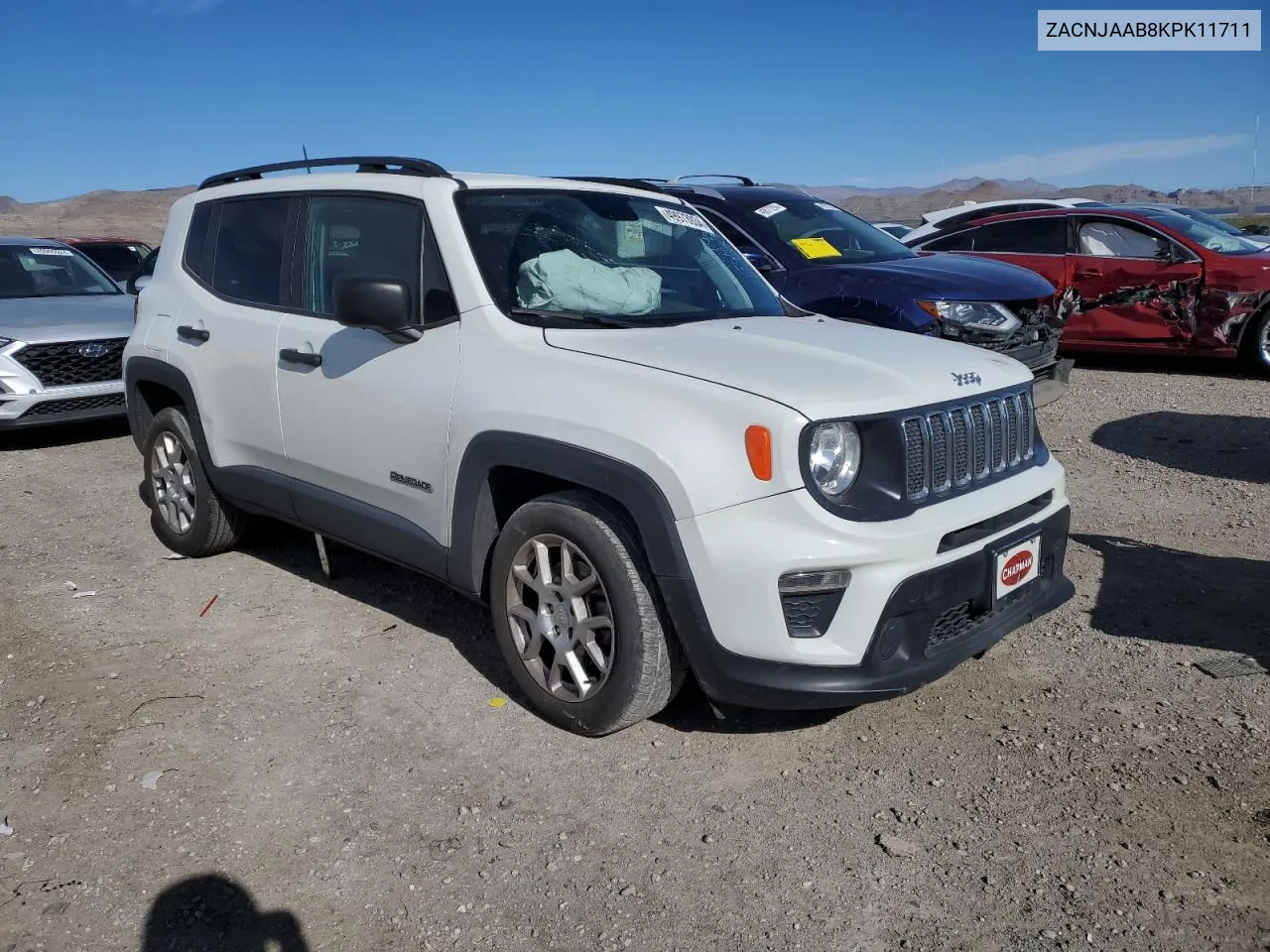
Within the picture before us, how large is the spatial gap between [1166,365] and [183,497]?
8961 mm

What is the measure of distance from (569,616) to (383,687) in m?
1.00

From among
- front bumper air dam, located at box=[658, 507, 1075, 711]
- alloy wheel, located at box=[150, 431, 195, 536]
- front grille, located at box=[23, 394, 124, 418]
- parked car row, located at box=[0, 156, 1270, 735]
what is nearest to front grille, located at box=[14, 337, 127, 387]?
front grille, located at box=[23, 394, 124, 418]

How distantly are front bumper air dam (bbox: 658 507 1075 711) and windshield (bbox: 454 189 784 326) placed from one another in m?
1.25

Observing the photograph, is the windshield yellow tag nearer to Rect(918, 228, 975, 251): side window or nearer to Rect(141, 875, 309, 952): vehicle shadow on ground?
Rect(918, 228, 975, 251): side window

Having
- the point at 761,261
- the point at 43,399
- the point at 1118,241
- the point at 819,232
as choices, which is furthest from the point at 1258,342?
the point at 43,399

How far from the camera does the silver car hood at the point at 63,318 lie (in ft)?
26.9

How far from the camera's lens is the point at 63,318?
27.9ft

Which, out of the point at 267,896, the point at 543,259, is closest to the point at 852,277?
the point at 543,259

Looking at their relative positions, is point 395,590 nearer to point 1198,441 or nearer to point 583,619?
point 583,619

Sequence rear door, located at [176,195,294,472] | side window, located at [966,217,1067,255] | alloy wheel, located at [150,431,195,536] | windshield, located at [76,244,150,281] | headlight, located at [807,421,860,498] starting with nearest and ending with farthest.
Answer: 1. headlight, located at [807,421,860,498]
2. rear door, located at [176,195,294,472]
3. alloy wheel, located at [150,431,195,536]
4. side window, located at [966,217,1067,255]
5. windshield, located at [76,244,150,281]

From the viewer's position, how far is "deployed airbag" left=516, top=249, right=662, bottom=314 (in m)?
3.87

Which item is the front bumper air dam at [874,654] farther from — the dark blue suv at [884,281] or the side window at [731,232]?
the side window at [731,232]

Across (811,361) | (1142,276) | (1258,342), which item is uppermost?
(811,361)

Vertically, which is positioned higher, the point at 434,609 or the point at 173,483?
the point at 173,483
